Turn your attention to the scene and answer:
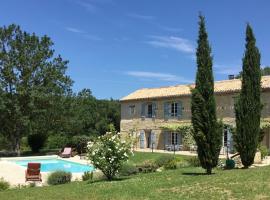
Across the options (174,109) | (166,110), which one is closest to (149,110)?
(166,110)

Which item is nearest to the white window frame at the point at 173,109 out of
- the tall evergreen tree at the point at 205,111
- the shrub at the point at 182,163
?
the shrub at the point at 182,163

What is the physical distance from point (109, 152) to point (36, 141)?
92.7 ft

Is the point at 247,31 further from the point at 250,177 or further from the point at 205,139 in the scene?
the point at 250,177

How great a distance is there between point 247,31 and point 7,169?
16395 millimetres

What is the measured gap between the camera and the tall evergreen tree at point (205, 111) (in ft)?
56.4

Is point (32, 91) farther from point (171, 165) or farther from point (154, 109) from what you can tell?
point (171, 165)

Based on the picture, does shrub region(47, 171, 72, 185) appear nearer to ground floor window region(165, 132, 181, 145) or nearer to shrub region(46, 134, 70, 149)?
ground floor window region(165, 132, 181, 145)

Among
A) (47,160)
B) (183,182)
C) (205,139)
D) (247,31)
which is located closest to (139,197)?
(183,182)

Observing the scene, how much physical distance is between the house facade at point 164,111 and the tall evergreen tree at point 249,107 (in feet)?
48.6

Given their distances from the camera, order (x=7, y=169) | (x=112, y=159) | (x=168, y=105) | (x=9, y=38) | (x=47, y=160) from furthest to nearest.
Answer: (x=168, y=105) → (x=9, y=38) → (x=47, y=160) → (x=7, y=169) → (x=112, y=159)

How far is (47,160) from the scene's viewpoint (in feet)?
117

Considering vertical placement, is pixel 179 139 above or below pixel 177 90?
below

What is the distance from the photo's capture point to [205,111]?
17.2 m

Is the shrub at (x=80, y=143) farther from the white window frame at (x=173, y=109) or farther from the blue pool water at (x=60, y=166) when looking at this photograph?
the white window frame at (x=173, y=109)
